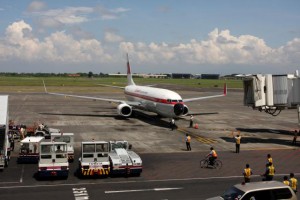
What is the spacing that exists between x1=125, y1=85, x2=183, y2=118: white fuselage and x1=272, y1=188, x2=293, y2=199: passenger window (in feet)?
102

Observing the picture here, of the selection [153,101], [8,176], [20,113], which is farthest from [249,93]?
[20,113]

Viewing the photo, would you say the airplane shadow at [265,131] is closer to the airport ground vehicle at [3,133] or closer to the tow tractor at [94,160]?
the tow tractor at [94,160]

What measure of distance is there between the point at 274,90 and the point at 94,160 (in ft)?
70.2

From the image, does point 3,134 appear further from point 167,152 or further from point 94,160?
point 167,152

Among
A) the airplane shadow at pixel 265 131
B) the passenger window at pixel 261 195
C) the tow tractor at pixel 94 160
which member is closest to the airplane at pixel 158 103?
the airplane shadow at pixel 265 131

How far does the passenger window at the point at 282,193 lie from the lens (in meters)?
16.2

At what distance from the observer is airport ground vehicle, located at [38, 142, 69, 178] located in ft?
81.2

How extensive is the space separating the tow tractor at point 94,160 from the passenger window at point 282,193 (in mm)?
12772

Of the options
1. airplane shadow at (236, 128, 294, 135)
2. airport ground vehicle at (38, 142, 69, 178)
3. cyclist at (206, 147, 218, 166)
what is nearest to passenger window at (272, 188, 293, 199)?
cyclist at (206, 147, 218, 166)

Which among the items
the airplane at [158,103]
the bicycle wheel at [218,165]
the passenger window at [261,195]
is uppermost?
the airplane at [158,103]

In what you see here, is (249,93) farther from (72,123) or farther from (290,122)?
(72,123)

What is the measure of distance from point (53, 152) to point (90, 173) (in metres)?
2.99

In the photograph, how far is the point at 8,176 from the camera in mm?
25938

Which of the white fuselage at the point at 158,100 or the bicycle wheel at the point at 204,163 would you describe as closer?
the bicycle wheel at the point at 204,163
